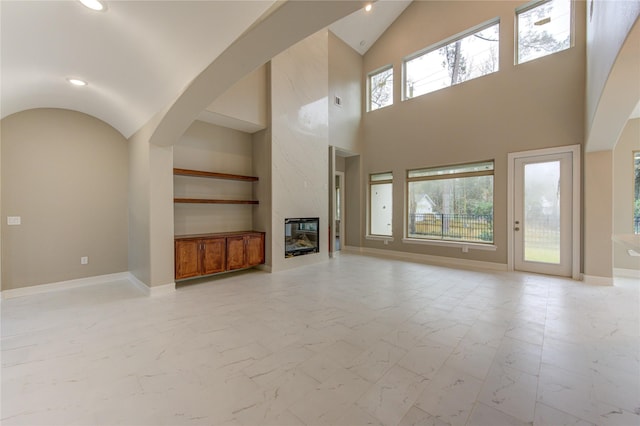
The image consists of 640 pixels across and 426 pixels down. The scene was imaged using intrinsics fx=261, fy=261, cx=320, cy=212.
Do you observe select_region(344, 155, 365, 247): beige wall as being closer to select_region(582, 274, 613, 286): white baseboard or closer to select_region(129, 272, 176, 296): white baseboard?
select_region(582, 274, 613, 286): white baseboard

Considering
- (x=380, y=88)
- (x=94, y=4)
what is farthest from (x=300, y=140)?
(x=94, y=4)

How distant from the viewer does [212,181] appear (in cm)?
513

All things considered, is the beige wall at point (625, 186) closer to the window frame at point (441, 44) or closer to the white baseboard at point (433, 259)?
the white baseboard at point (433, 259)

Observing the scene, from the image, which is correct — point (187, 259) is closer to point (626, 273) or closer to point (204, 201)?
point (204, 201)

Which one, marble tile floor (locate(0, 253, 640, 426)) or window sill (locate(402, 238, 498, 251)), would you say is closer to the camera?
marble tile floor (locate(0, 253, 640, 426))

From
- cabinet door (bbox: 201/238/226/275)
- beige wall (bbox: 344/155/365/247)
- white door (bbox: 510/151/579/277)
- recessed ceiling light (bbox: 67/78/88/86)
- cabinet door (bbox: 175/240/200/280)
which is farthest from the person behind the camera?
beige wall (bbox: 344/155/365/247)

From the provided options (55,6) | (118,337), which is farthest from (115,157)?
(118,337)

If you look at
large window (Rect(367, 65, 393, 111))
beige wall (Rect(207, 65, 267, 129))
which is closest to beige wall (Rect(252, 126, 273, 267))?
beige wall (Rect(207, 65, 267, 129))

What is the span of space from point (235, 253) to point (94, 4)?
3.68m

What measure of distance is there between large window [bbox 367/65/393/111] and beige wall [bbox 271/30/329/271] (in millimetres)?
1901

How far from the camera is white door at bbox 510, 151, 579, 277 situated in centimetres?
475

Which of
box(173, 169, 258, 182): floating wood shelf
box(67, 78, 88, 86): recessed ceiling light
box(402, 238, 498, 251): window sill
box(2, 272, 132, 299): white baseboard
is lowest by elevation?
box(2, 272, 132, 299): white baseboard

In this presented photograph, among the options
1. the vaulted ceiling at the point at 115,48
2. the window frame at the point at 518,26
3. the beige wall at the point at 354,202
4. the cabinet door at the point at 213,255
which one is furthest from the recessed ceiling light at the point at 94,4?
the window frame at the point at 518,26

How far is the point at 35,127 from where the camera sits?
4129mm
